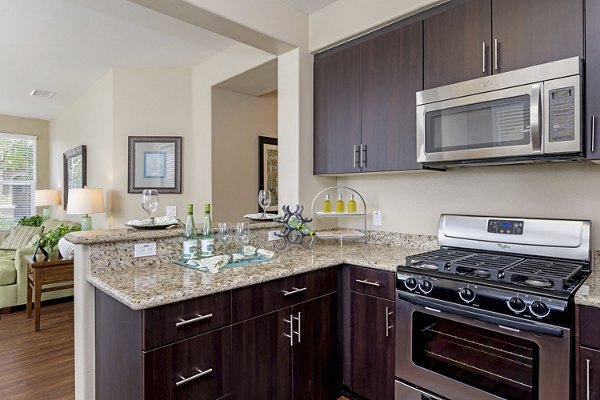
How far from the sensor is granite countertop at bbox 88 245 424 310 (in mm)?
1430

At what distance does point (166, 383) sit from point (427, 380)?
1.21 meters

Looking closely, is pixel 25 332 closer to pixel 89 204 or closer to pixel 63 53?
pixel 89 204

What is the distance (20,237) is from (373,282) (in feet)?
18.2

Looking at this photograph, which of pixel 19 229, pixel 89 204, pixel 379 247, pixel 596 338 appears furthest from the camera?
pixel 19 229

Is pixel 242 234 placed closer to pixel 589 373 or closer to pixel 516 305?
pixel 516 305

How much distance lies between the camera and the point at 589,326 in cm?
136

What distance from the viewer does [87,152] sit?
4.78 metres

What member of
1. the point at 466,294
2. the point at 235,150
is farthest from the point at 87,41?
the point at 466,294

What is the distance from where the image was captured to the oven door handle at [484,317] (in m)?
1.40

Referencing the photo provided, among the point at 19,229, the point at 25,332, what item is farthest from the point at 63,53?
the point at 19,229

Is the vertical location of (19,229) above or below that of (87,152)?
below

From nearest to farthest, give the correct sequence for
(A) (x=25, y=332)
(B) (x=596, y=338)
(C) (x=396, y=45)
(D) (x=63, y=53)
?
(B) (x=596, y=338)
(C) (x=396, y=45)
(A) (x=25, y=332)
(D) (x=63, y=53)

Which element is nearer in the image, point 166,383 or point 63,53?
point 166,383

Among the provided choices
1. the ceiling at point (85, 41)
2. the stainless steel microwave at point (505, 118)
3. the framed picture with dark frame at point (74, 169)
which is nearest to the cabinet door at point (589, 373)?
the stainless steel microwave at point (505, 118)
